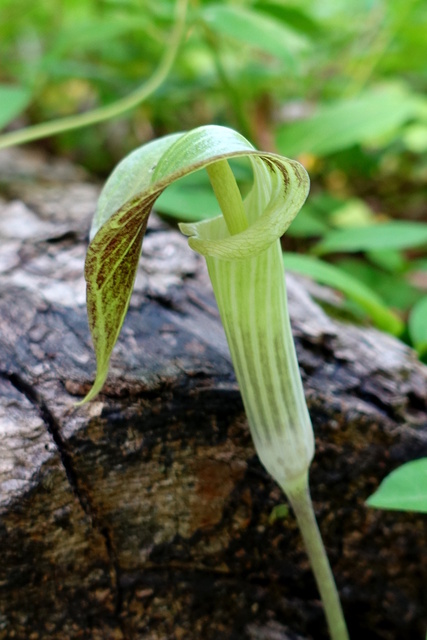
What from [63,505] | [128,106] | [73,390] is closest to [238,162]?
[128,106]

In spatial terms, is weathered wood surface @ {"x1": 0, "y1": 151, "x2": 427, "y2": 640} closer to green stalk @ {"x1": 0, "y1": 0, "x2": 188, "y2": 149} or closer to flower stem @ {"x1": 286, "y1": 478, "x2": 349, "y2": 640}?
flower stem @ {"x1": 286, "y1": 478, "x2": 349, "y2": 640}

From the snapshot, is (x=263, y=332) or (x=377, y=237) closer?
(x=263, y=332)

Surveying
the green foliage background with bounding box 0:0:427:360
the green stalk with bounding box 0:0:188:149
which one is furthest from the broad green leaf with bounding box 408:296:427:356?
the green stalk with bounding box 0:0:188:149

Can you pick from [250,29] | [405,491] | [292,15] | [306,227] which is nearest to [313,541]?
[405,491]

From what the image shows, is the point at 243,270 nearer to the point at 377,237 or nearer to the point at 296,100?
the point at 377,237

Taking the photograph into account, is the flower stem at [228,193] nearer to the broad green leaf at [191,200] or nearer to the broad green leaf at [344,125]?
the broad green leaf at [191,200]

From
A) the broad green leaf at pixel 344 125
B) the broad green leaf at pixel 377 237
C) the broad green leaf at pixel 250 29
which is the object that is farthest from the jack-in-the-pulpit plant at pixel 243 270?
the broad green leaf at pixel 344 125
